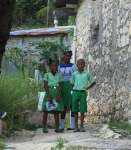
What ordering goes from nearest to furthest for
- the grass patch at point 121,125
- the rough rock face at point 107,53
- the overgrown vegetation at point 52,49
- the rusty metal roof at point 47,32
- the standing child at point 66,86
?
1. the grass patch at point 121,125
2. the standing child at point 66,86
3. the rough rock face at point 107,53
4. the rusty metal roof at point 47,32
5. the overgrown vegetation at point 52,49

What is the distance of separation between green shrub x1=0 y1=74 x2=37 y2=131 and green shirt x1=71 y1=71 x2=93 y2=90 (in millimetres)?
Answer: 1417

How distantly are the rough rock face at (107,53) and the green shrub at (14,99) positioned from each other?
1.70 m

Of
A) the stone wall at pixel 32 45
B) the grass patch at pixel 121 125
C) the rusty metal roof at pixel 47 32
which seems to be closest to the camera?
the grass patch at pixel 121 125

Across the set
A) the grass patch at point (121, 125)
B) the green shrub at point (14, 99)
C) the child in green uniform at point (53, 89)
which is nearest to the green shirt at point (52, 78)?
the child in green uniform at point (53, 89)

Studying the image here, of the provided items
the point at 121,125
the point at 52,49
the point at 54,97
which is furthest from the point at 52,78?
the point at 52,49

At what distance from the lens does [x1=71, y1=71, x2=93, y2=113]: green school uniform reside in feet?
33.0

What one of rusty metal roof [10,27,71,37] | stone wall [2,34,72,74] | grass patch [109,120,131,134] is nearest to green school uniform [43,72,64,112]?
grass patch [109,120,131,134]

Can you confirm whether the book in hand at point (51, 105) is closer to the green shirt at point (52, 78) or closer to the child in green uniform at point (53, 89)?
the child in green uniform at point (53, 89)

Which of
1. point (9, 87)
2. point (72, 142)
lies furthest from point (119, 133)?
point (9, 87)

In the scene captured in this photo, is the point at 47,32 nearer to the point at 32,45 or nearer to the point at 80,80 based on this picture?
the point at 32,45

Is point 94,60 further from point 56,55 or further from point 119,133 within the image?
point 56,55

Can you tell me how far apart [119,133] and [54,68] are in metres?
1.77

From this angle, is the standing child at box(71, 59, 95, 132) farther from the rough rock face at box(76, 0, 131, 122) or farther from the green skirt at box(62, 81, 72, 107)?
the rough rock face at box(76, 0, 131, 122)

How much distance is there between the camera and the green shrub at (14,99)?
422 inches
